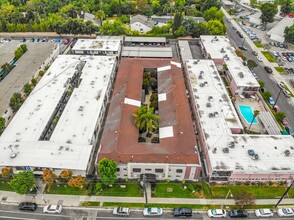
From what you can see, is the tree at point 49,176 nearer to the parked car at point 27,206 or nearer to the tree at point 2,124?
the parked car at point 27,206

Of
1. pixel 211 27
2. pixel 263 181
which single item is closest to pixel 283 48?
pixel 211 27

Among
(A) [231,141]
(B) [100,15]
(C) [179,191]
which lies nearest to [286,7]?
(B) [100,15]

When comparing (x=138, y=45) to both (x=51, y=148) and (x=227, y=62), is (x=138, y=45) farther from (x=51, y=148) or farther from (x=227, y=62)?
(x=51, y=148)

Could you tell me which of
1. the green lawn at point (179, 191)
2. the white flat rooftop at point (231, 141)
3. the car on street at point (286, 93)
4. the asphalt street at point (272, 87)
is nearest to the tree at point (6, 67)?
the white flat rooftop at point (231, 141)

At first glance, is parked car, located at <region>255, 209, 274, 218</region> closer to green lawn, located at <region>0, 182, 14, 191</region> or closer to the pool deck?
the pool deck

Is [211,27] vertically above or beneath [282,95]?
above

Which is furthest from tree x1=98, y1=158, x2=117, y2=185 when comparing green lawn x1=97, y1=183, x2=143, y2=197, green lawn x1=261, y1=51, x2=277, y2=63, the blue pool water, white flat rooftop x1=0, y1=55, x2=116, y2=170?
A: green lawn x1=261, y1=51, x2=277, y2=63
